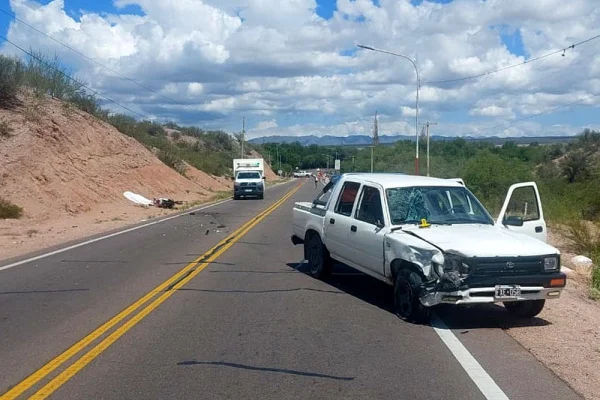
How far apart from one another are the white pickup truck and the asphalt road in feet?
1.53

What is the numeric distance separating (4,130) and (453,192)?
102ft

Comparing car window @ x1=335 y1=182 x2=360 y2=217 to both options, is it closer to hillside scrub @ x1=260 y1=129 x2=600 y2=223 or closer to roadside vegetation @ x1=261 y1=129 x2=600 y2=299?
roadside vegetation @ x1=261 y1=129 x2=600 y2=299

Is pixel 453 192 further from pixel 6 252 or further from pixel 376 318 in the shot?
pixel 6 252

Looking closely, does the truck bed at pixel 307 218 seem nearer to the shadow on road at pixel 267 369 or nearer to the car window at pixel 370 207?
the car window at pixel 370 207

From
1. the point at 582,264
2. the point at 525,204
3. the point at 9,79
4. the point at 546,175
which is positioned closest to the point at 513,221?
the point at 525,204

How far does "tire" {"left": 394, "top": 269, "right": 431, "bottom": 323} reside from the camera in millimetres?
9578

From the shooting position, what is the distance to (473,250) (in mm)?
9328

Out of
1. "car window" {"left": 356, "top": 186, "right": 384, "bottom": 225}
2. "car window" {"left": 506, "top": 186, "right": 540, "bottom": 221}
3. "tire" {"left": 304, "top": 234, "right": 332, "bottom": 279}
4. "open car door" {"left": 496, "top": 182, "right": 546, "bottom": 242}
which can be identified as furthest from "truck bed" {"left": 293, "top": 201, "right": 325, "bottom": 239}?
"open car door" {"left": 496, "top": 182, "right": 546, "bottom": 242}

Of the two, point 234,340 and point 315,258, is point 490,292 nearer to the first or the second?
point 234,340

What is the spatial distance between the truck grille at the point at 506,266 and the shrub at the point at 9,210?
2252 centimetres

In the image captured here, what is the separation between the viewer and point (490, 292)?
30.5 ft

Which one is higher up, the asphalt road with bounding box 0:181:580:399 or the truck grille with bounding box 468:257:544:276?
the truck grille with bounding box 468:257:544:276

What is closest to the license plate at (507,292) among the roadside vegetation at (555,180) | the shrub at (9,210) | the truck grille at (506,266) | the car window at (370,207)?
the truck grille at (506,266)

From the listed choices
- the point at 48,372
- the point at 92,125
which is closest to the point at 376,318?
the point at 48,372
